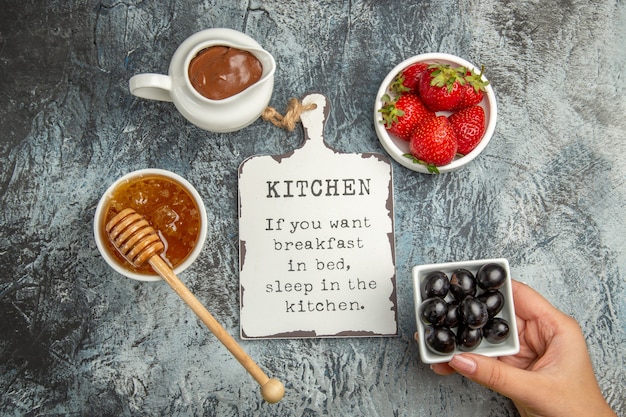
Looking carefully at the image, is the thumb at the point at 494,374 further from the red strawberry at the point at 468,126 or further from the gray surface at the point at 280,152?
the red strawberry at the point at 468,126

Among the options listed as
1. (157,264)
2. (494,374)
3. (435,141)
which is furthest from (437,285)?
(157,264)

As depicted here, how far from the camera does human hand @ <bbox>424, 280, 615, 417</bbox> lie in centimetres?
98

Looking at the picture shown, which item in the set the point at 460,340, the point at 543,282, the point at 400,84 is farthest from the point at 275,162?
the point at 543,282

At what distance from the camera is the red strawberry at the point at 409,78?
45.8 inches

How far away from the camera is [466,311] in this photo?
3.20ft

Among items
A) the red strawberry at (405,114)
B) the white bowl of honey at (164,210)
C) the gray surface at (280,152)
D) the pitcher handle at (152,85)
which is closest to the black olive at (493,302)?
the gray surface at (280,152)

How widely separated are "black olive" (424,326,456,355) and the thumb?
0.8 inches

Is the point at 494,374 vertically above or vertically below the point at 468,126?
below

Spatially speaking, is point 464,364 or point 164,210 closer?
point 464,364

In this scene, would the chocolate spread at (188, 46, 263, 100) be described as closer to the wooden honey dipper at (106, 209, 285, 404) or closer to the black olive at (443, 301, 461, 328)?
the wooden honey dipper at (106, 209, 285, 404)

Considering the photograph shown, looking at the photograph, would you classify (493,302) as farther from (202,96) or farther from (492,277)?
(202,96)

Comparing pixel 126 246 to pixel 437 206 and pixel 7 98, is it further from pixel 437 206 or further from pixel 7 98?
pixel 437 206

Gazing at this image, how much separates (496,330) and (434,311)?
12 centimetres

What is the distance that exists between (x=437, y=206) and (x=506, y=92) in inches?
11.5
